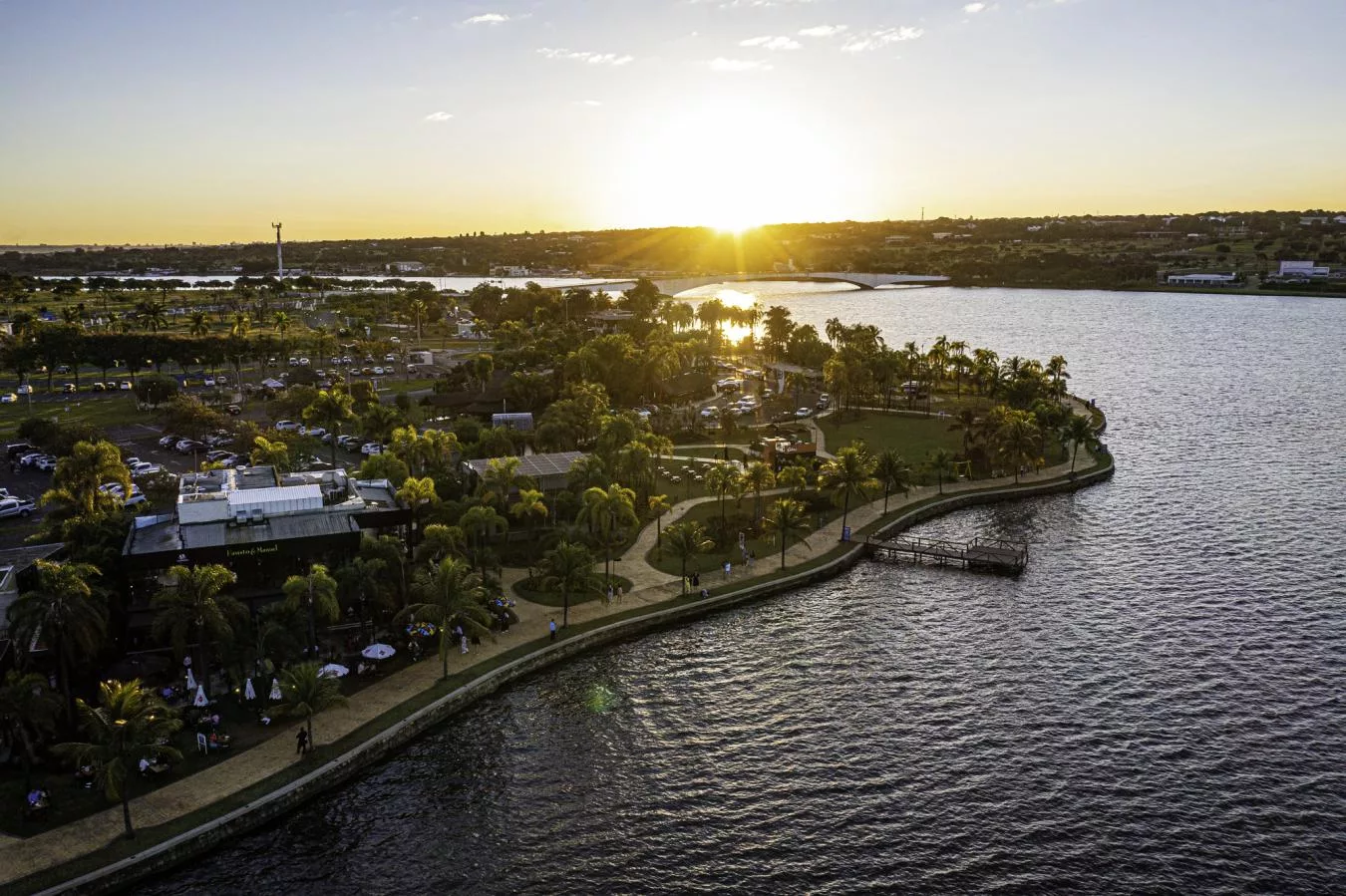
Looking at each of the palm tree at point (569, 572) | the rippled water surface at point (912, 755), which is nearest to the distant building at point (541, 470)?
the palm tree at point (569, 572)

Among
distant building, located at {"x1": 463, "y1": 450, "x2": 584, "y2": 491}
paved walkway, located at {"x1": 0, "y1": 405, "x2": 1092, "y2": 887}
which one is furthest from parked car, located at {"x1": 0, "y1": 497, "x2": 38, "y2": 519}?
paved walkway, located at {"x1": 0, "y1": 405, "x2": 1092, "y2": 887}

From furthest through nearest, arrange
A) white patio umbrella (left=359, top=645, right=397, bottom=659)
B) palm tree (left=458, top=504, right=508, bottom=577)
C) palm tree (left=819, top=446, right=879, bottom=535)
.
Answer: palm tree (left=819, top=446, right=879, bottom=535)
palm tree (left=458, top=504, right=508, bottom=577)
white patio umbrella (left=359, top=645, right=397, bottom=659)

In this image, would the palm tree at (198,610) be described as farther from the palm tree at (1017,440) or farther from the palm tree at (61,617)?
the palm tree at (1017,440)

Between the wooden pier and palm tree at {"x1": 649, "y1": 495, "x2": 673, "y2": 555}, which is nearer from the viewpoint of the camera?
palm tree at {"x1": 649, "y1": 495, "x2": 673, "y2": 555}

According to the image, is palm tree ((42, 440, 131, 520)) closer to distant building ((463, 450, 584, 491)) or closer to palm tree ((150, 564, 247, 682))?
palm tree ((150, 564, 247, 682))

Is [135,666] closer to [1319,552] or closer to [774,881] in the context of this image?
[774,881]

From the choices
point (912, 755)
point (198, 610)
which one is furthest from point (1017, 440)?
point (198, 610)

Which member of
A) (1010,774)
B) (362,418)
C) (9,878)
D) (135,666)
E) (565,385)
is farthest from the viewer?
(565,385)

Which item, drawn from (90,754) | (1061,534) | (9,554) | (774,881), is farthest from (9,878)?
(1061,534)
